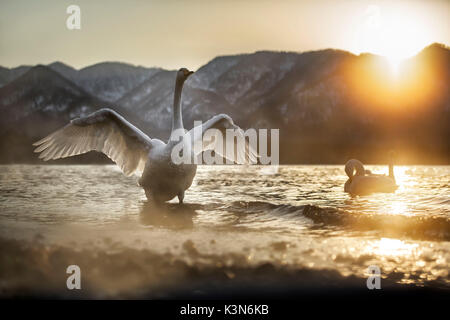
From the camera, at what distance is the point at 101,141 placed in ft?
39.6

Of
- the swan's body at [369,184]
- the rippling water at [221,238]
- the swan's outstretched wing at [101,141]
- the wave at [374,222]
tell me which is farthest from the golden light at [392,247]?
the swan's body at [369,184]

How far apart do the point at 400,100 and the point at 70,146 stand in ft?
297

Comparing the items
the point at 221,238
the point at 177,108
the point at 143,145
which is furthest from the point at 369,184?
the point at 221,238

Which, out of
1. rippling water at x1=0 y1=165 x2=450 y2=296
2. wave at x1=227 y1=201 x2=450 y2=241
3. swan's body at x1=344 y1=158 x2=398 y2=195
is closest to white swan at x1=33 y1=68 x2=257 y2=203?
rippling water at x1=0 y1=165 x2=450 y2=296

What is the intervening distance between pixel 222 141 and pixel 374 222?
4.95 metres

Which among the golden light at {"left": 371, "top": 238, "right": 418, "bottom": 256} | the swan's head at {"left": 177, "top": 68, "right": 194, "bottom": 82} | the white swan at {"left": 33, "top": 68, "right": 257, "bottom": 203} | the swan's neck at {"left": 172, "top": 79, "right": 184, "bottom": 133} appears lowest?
the golden light at {"left": 371, "top": 238, "right": 418, "bottom": 256}

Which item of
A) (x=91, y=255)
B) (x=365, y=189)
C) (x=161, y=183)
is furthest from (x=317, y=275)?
(x=365, y=189)

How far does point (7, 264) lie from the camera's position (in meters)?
5.83

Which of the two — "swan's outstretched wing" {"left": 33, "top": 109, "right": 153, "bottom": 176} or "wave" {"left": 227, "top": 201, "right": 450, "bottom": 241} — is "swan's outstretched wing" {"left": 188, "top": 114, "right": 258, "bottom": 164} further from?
"wave" {"left": 227, "top": 201, "right": 450, "bottom": 241}

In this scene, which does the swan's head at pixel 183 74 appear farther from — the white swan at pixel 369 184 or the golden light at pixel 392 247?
the white swan at pixel 369 184

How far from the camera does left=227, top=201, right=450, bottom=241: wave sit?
8.36m

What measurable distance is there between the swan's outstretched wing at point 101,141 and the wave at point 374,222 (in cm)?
312

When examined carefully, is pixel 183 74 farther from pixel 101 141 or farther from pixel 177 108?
pixel 101 141
